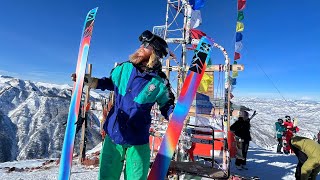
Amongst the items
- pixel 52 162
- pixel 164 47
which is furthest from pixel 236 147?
pixel 164 47

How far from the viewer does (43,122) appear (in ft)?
371

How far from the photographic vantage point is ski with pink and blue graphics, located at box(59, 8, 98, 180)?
275 centimetres

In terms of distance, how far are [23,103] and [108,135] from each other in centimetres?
14923

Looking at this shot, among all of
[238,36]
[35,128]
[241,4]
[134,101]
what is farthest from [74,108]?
[35,128]

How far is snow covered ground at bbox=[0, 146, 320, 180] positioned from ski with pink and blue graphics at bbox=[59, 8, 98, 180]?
14.8 feet

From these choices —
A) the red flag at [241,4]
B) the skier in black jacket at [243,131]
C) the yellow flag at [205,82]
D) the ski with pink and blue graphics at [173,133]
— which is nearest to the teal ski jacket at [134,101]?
the ski with pink and blue graphics at [173,133]

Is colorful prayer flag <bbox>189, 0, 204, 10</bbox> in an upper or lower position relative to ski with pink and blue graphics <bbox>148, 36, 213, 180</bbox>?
upper

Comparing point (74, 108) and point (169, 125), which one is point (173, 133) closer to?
point (169, 125)

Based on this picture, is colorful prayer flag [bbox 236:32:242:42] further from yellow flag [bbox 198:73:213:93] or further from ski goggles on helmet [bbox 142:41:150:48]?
ski goggles on helmet [bbox 142:41:150:48]

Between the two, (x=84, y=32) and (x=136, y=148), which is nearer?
(x=136, y=148)

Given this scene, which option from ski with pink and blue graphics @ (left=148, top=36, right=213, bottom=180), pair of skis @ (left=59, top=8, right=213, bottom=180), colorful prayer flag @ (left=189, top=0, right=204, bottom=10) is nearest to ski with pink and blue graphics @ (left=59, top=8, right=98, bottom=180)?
pair of skis @ (left=59, top=8, right=213, bottom=180)

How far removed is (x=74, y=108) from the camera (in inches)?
119

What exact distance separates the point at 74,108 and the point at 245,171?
7093 mm

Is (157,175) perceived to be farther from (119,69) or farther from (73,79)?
(73,79)
